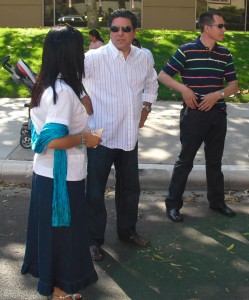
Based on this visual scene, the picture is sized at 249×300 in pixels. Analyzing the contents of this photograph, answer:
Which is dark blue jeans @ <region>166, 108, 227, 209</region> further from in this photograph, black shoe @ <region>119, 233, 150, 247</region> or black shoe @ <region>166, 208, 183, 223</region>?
black shoe @ <region>119, 233, 150, 247</region>

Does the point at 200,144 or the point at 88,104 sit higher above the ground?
→ the point at 88,104

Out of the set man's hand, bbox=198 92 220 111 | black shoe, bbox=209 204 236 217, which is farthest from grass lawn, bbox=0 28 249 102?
man's hand, bbox=198 92 220 111

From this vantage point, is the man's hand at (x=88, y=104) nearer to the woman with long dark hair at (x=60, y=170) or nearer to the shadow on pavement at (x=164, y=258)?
the woman with long dark hair at (x=60, y=170)

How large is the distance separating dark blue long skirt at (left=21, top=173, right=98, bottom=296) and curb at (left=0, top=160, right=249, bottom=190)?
116 inches

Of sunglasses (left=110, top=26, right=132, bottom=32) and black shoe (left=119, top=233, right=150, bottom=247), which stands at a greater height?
sunglasses (left=110, top=26, right=132, bottom=32)

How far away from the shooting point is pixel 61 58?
11.1 feet

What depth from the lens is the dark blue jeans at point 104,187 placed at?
453cm

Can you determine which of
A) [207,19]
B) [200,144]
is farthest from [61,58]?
[200,144]

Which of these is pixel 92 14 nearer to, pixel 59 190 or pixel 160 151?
pixel 160 151

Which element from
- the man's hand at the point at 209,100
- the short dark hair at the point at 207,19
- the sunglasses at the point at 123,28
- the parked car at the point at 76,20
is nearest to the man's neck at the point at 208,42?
the short dark hair at the point at 207,19

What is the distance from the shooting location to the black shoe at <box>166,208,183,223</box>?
216 inches

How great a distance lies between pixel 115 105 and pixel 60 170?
1.16 metres

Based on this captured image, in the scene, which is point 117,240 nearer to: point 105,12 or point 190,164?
point 190,164

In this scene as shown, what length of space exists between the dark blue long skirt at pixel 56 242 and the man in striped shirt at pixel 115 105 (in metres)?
0.91
